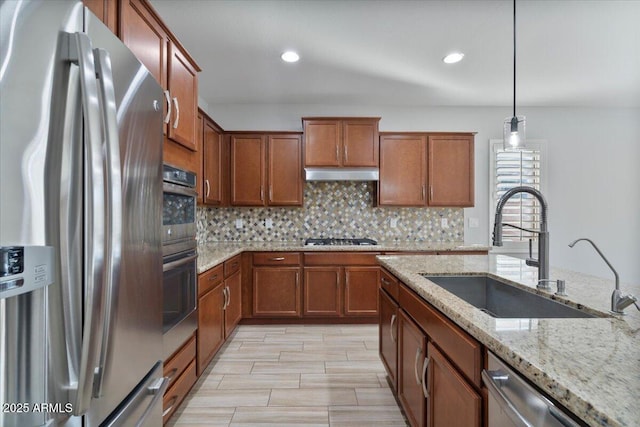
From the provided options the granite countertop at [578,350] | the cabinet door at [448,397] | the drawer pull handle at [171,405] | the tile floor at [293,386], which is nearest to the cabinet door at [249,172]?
the tile floor at [293,386]

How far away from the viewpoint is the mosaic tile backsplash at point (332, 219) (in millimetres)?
4129

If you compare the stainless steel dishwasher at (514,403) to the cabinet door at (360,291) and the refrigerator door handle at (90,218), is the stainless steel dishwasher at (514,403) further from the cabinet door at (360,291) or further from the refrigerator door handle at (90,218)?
the cabinet door at (360,291)

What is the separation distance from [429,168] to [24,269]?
3811 millimetres

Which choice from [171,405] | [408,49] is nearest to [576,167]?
[408,49]

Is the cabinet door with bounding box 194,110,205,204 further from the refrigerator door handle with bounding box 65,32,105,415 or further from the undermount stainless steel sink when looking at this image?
the refrigerator door handle with bounding box 65,32,105,415

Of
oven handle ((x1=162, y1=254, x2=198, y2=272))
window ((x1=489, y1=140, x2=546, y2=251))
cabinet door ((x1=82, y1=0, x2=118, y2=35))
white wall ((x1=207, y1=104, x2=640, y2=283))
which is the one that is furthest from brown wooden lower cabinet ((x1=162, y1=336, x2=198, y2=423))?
window ((x1=489, y1=140, x2=546, y2=251))

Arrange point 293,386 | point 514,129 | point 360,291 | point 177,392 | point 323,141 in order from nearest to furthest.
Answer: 1. point 177,392
2. point 514,129
3. point 293,386
4. point 360,291
5. point 323,141

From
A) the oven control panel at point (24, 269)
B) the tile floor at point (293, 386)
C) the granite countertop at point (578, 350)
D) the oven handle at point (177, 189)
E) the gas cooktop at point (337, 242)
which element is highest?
the oven handle at point (177, 189)

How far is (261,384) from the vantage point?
2318mm

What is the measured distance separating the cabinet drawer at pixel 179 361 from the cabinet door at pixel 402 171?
2.60 metres

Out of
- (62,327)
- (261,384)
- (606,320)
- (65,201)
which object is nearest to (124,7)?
(65,201)

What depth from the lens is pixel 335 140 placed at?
3.72m

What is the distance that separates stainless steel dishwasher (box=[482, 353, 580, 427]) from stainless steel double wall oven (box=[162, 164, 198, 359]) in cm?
139

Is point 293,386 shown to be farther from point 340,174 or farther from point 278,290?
point 340,174
